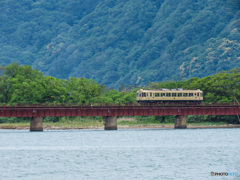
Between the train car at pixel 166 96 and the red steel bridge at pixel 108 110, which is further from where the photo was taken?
the train car at pixel 166 96

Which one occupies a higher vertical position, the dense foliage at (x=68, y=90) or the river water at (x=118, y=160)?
the dense foliage at (x=68, y=90)

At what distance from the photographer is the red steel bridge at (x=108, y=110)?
122562 millimetres

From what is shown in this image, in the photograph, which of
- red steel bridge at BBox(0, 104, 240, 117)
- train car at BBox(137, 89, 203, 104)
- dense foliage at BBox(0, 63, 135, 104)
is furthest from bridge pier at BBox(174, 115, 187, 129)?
dense foliage at BBox(0, 63, 135, 104)

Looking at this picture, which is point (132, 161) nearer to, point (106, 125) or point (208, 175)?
point (208, 175)

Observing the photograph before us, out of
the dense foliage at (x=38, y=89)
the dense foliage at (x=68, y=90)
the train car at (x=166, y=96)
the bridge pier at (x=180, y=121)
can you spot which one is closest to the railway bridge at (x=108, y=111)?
the bridge pier at (x=180, y=121)

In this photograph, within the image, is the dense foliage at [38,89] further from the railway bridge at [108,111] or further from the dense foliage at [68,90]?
the railway bridge at [108,111]

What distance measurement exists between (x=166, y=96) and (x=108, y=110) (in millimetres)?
16319

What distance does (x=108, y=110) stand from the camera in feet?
420

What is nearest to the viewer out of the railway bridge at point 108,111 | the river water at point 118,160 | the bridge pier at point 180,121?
the river water at point 118,160

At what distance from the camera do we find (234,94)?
14562cm

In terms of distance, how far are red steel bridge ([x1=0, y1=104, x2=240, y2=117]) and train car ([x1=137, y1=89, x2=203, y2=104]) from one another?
272 centimetres

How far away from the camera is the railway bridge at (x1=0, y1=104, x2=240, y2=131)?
403 feet

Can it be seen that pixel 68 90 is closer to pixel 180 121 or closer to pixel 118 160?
pixel 180 121

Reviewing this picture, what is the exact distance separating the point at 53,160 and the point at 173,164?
14509 mm
